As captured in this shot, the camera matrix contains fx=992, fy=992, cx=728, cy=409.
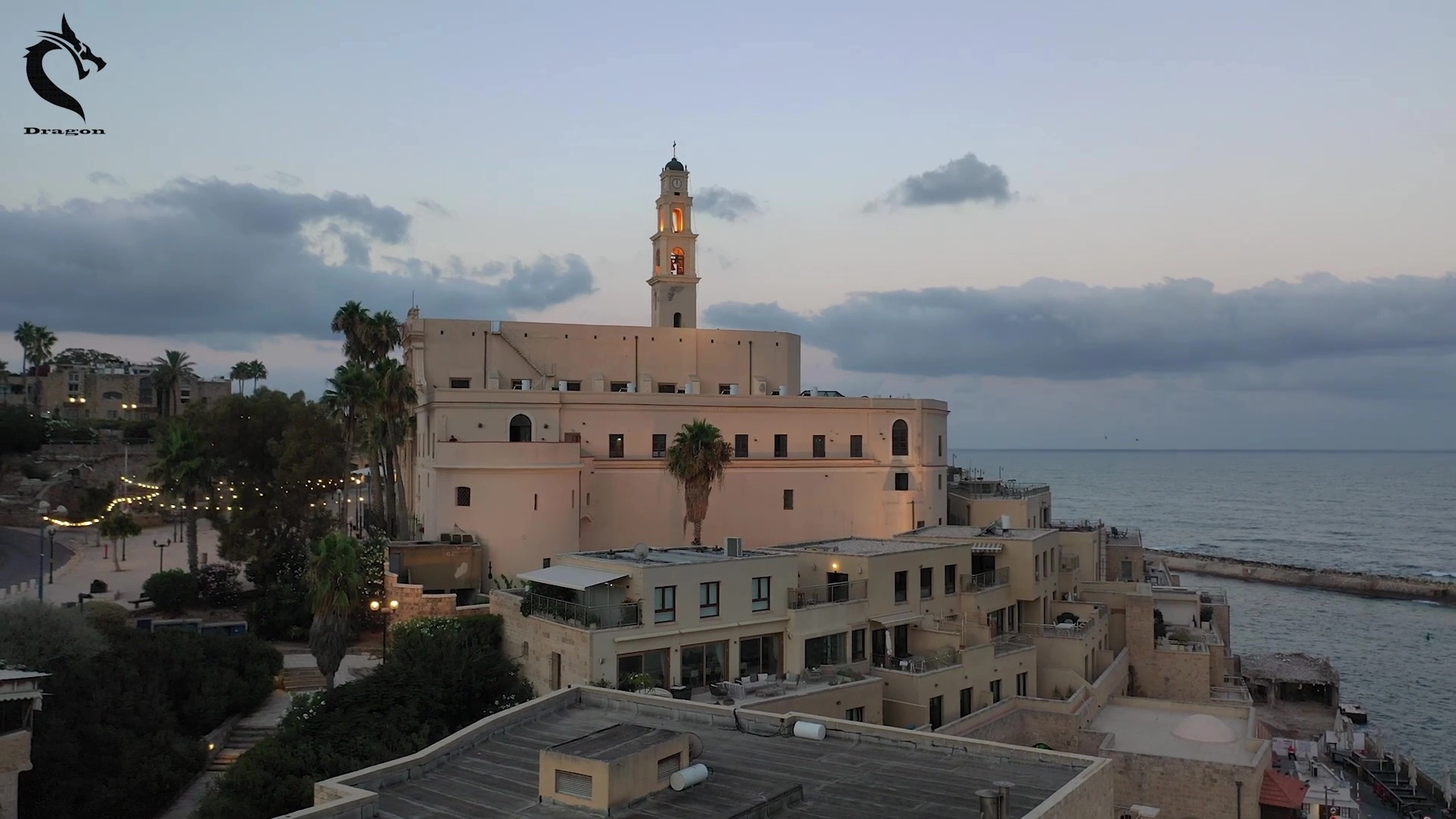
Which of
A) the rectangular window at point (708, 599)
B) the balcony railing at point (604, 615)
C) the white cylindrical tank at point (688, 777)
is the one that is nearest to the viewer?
the white cylindrical tank at point (688, 777)

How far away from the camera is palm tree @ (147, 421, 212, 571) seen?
42594mm

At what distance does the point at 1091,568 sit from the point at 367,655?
31.0 m

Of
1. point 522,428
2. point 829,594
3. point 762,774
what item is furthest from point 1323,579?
point 762,774

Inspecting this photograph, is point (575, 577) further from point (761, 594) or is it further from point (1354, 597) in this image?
point (1354, 597)

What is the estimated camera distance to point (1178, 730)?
1323 inches

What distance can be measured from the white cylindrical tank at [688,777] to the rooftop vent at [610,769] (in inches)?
0.6

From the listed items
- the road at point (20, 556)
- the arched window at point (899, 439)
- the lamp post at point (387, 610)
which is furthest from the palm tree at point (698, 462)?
the road at point (20, 556)

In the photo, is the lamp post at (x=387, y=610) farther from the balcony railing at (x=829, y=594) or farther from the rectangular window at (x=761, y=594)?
the balcony railing at (x=829, y=594)

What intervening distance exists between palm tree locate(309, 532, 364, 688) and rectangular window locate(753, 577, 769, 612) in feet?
38.8

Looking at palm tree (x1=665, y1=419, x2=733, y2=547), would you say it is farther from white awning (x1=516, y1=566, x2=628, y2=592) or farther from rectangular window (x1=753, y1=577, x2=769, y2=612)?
white awning (x1=516, y1=566, x2=628, y2=592)

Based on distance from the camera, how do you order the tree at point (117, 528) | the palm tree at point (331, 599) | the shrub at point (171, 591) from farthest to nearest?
the tree at point (117, 528), the shrub at point (171, 591), the palm tree at point (331, 599)

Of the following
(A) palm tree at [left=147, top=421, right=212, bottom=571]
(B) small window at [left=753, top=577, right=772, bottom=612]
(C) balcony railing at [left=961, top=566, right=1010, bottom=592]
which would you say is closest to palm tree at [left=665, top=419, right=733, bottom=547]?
(B) small window at [left=753, top=577, right=772, bottom=612]

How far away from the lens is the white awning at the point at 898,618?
106ft

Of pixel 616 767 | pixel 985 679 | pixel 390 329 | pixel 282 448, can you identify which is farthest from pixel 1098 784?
pixel 390 329
